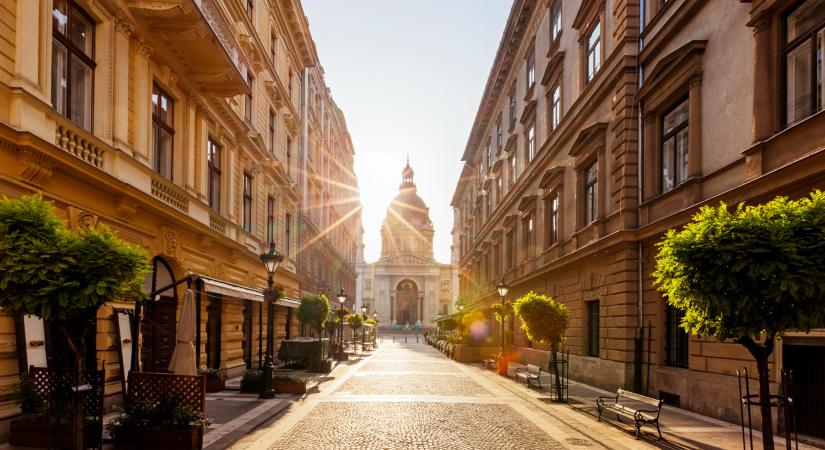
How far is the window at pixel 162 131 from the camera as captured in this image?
15.6 meters

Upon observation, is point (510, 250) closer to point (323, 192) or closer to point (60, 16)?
point (323, 192)

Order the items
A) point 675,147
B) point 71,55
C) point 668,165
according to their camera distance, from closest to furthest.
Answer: point 71,55 → point 675,147 → point 668,165

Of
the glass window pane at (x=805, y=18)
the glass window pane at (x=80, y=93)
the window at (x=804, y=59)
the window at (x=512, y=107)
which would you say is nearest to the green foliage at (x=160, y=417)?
the glass window pane at (x=80, y=93)

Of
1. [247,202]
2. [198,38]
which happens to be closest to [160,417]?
[198,38]

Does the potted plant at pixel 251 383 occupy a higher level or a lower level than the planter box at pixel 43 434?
lower

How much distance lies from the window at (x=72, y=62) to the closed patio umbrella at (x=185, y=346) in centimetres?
408

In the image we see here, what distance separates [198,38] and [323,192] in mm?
31901

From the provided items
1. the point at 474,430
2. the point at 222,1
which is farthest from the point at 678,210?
the point at 222,1

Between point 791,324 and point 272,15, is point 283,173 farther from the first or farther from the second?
point 791,324

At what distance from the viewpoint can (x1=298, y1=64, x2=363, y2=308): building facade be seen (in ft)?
125

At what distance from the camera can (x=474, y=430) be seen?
38.3 ft

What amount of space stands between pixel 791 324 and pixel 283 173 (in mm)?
24301

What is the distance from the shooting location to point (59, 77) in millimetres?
11266

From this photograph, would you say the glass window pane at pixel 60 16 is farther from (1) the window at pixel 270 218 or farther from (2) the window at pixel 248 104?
(1) the window at pixel 270 218
